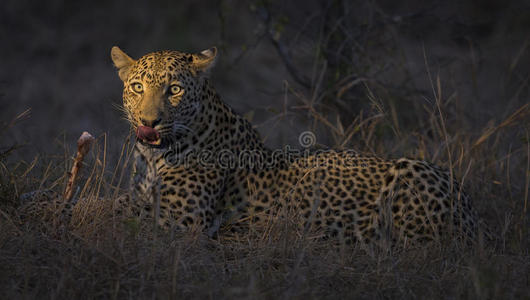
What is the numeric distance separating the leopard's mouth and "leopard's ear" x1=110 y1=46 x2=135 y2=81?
29.8 inches

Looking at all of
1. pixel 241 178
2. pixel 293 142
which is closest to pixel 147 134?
pixel 241 178

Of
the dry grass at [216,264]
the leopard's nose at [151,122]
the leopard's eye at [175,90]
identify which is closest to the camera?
the dry grass at [216,264]

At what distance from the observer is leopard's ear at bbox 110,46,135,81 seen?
5.72m

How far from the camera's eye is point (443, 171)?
565 cm

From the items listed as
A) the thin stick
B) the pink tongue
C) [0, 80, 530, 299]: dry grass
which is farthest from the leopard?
the thin stick

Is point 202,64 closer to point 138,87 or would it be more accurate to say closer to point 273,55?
point 138,87

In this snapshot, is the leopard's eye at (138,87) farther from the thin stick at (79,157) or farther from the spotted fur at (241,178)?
the thin stick at (79,157)

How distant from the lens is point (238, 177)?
18.6 feet

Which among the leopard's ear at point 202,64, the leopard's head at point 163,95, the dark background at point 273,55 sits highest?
the dark background at point 273,55

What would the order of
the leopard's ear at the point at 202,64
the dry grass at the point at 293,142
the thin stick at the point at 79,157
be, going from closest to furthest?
the dry grass at the point at 293,142
the thin stick at the point at 79,157
the leopard's ear at the point at 202,64

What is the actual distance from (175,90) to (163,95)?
13 centimetres

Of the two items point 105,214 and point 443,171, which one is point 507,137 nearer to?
point 443,171

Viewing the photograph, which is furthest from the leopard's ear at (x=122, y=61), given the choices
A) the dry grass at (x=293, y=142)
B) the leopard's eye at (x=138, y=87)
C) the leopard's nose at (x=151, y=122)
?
the dry grass at (x=293, y=142)

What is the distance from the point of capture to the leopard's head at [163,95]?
5234mm
